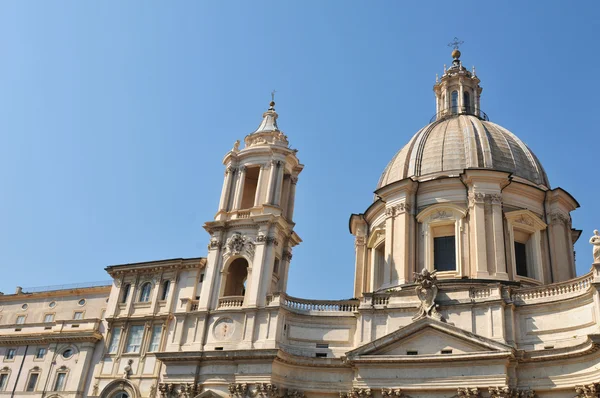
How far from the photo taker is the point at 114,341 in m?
40.4

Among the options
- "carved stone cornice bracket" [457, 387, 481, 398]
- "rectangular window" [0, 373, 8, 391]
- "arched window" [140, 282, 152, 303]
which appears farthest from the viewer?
"rectangular window" [0, 373, 8, 391]

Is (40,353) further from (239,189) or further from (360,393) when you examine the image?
(360,393)

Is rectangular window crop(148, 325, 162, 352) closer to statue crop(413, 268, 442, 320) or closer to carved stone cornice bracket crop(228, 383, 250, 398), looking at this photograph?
carved stone cornice bracket crop(228, 383, 250, 398)

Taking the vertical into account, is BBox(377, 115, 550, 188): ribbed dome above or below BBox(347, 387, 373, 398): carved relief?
above

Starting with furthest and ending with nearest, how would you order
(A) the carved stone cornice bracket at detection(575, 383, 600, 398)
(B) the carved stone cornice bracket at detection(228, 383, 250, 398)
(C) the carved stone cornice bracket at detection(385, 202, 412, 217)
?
(C) the carved stone cornice bracket at detection(385, 202, 412, 217)
(B) the carved stone cornice bracket at detection(228, 383, 250, 398)
(A) the carved stone cornice bracket at detection(575, 383, 600, 398)

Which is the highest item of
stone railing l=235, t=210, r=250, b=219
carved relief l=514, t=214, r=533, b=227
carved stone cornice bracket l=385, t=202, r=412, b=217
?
carved stone cornice bracket l=385, t=202, r=412, b=217

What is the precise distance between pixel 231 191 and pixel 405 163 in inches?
461

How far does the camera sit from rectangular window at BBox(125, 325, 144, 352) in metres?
39.5

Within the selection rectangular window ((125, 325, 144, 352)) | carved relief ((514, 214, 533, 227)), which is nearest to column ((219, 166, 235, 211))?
rectangular window ((125, 325, 144, 352))

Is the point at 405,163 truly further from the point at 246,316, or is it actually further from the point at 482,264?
the point at 246,316

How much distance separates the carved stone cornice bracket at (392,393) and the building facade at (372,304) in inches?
3.5

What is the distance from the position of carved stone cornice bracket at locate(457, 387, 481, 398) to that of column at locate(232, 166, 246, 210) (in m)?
17.1

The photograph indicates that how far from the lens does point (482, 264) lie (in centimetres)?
3584

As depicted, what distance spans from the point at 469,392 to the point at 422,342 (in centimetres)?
340
